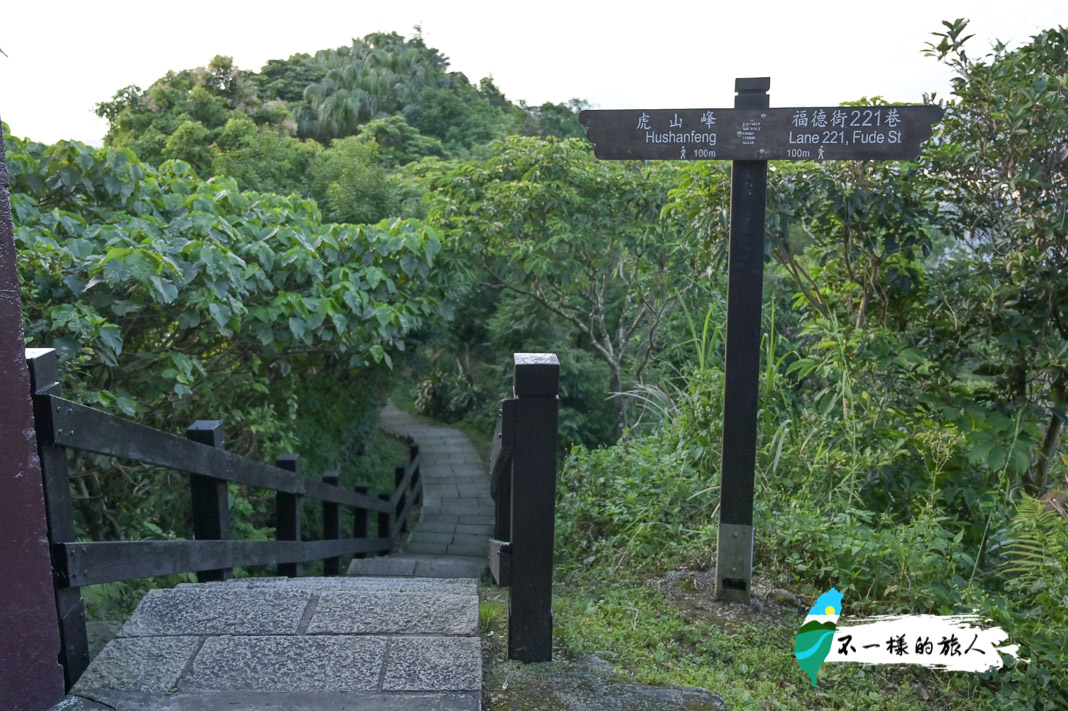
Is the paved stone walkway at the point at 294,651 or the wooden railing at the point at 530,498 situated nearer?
the paved stone walkway at the point at 294,651

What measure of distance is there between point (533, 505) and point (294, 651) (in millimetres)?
846

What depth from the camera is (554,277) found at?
32.4 ft

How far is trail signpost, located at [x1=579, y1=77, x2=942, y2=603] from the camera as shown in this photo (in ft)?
11.5

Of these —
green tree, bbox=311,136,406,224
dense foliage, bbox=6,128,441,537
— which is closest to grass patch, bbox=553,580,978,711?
dense foliage, bbox=6,128,441,537

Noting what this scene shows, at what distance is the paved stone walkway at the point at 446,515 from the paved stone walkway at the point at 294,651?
3618mm

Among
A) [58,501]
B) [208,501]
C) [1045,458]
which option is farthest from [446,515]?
[58,501]

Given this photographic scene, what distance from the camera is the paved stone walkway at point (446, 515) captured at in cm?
710

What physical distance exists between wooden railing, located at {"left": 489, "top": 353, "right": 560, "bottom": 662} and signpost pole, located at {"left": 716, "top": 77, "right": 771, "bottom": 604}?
4.10 ft

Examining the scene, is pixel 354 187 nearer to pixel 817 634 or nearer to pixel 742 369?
pixel 742 369

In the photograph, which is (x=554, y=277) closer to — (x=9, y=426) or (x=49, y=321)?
(x=49, y=321)

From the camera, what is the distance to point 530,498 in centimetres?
261

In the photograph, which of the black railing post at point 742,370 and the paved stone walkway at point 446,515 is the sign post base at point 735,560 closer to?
the black railing post at point 742,370

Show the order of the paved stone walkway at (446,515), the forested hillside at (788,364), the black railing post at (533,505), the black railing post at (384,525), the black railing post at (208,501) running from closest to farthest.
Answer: the black railing post at (533,505)
the forested hillside at (788,364)
the black railing post at (208,501)
the paved stone walkway at (446,515)
the black railing post at (384,525)

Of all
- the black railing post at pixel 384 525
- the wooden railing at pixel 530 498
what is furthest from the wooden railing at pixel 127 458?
the black railing post at pixel 384 525
